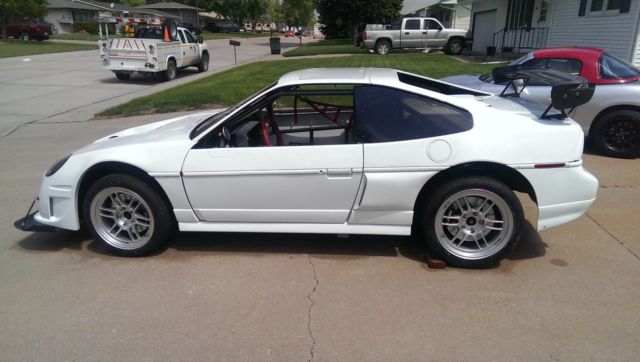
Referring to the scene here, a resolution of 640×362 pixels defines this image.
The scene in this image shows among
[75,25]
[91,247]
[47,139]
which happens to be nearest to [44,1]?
[75,25]

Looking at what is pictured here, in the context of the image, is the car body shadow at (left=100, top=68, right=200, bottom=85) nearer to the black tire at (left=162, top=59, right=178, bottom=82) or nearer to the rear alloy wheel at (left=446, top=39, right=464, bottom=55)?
the black tire at (left=162, top=59, right=178, bottom=82)

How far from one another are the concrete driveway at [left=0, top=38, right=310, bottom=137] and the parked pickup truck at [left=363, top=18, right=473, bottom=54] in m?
8.39

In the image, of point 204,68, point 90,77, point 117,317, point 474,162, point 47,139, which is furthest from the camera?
point 204,68

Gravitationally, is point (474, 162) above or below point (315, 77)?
below

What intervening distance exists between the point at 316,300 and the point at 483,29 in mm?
26446

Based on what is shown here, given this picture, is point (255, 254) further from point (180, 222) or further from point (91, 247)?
point (91, 247)

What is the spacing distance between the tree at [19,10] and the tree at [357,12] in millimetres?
22277

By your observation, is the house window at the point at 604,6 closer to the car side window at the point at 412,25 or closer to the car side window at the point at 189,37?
the car side window at the point at 412,25

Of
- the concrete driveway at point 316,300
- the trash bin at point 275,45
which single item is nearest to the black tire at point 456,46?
the trash bin at point 275,45

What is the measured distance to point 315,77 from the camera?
3955mm

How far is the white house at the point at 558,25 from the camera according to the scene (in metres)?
13.2

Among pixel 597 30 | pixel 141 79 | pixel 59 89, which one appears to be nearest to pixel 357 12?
pixel 141 79

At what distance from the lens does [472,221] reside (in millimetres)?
3717

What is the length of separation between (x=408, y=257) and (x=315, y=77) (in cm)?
169
